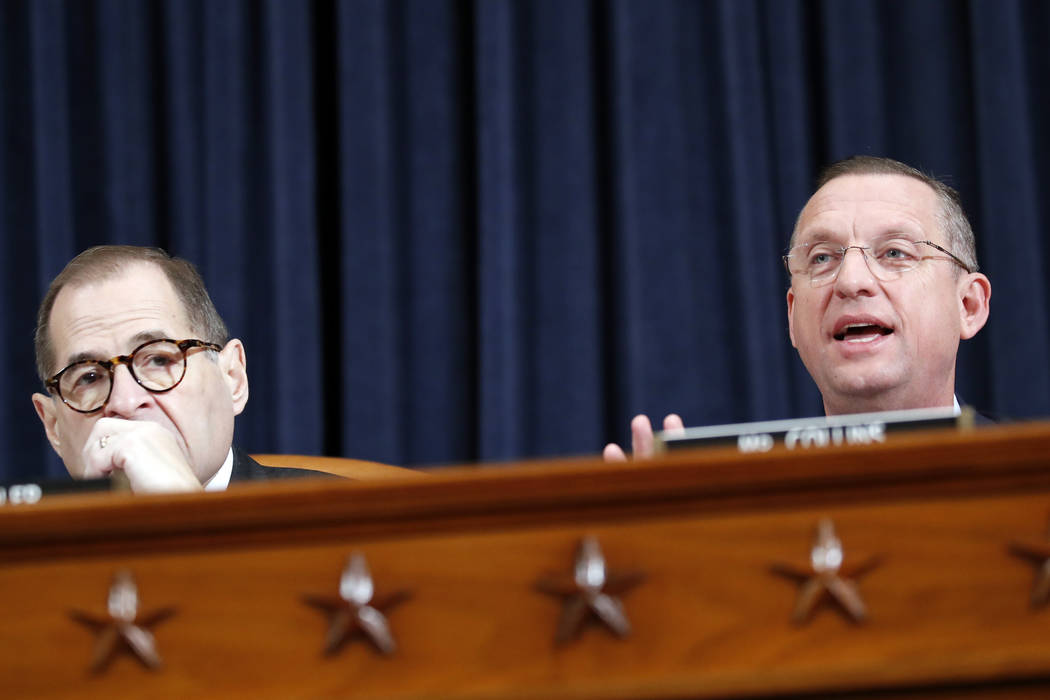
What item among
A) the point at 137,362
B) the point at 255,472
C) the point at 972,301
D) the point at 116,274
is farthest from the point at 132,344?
the point at 972,301

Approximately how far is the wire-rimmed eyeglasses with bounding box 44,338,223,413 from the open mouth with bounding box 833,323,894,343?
Answer: 0.96 meters

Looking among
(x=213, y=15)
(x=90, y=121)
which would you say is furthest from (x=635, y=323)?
(x=90, y=121)

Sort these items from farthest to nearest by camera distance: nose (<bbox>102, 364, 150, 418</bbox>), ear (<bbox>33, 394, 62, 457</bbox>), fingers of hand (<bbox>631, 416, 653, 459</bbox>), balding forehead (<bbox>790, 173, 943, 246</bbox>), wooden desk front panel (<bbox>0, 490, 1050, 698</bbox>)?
balding forehead (<bbox>790, 173, 943, 246</bbox>)
ear (<bbox>33, 394, 62, 457</bbox>)
nose (<bbox>102, 364, 150, 418</bbox>)
fingers of hand (<bbox>631, 416, 653, 459</bbox>)
wooden desk front panel (<bbox>0, 490, 1050, 698</bbox>)

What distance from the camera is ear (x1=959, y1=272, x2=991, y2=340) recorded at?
5.72ft

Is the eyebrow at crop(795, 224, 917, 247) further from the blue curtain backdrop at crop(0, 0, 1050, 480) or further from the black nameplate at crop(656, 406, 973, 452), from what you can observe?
the black nameplate at crop(656, 406, 973, 452)

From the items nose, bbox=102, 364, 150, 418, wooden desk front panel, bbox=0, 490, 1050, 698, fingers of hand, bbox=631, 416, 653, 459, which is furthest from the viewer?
nose, bbox=102, 364, 150, 418

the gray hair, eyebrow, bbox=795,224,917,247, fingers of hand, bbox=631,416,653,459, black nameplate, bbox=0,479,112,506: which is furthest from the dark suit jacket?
eyebrow, bbox=795,224,917,247

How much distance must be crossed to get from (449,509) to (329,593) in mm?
101

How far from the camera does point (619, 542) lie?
0.75 metres

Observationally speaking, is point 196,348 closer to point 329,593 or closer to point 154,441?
point 154,441

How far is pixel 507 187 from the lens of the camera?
7.69 ft

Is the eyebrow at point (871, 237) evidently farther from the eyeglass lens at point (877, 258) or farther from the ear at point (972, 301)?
the ear at point (972, 301)

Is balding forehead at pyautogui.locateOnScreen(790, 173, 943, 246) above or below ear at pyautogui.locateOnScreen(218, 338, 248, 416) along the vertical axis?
above

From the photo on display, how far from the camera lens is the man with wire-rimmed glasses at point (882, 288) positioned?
162 centimetres
